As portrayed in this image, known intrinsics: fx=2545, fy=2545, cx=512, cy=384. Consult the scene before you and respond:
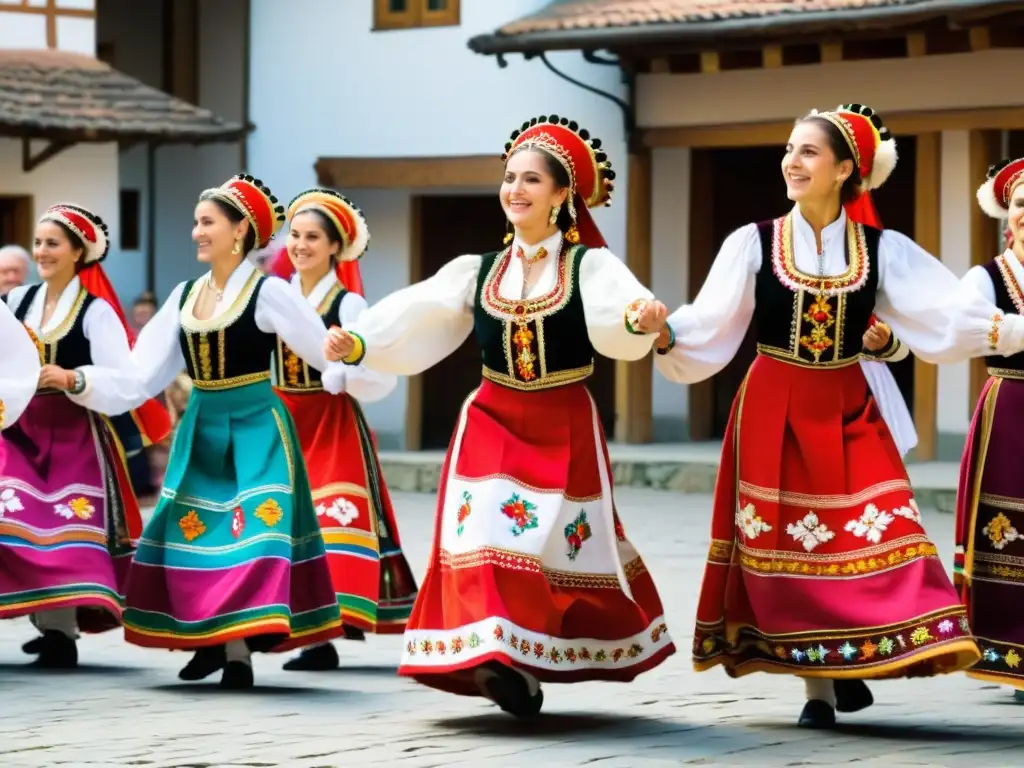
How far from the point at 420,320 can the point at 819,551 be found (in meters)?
1.36

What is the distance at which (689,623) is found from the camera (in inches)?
396

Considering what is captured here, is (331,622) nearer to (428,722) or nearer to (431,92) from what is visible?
(428,722)

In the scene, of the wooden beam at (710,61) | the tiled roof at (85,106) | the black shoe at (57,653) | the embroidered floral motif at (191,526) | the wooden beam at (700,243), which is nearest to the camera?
the embroidered floral motif at (191,526)

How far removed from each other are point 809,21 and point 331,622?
376 inches

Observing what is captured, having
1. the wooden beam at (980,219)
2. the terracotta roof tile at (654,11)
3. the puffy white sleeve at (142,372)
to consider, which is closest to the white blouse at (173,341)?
the puffy white sleeve at (142,372)

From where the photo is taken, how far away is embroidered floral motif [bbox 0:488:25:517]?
28.5ft

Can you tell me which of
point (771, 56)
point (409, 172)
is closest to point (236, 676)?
point (771, 56)

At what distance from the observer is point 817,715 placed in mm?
7191

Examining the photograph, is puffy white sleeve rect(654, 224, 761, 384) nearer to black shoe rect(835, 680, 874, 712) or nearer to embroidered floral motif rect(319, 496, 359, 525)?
black shoe rect(835, 680, 874, 712)

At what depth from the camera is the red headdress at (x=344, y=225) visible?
9555 mm

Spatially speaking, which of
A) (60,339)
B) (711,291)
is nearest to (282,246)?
(60,339)

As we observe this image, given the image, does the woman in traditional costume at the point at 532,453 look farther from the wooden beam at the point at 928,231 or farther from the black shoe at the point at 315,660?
the wooden beam at the point at 928,231

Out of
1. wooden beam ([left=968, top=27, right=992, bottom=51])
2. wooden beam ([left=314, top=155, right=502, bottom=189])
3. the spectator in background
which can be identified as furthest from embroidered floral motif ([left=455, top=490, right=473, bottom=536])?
wooden beam ([left=314, top=155, right=502, bottom=189])

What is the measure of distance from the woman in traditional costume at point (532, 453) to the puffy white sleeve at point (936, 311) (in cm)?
75
